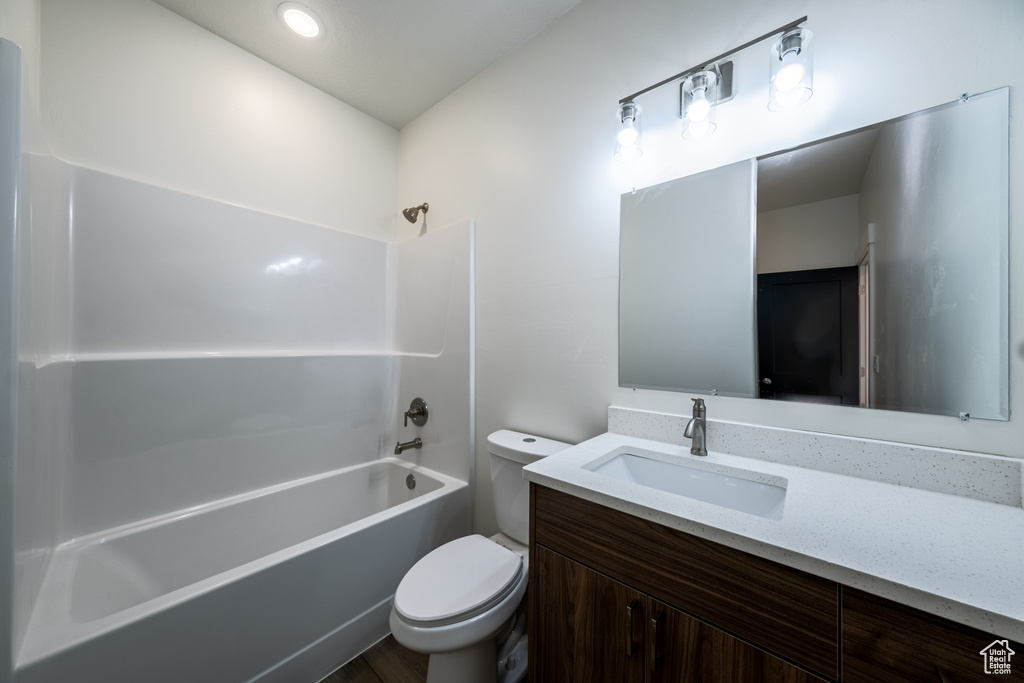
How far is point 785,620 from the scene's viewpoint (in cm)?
63

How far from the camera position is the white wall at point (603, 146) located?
87 centimetres

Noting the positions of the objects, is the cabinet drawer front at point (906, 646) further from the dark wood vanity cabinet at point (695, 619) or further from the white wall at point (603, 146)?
the white wall at point (603, 146)

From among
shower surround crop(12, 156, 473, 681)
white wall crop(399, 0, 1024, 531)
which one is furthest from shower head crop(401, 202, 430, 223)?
shower surround crop(12, 156, 473, 681)

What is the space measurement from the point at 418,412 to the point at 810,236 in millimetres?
1880

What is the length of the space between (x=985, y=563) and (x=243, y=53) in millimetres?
2966

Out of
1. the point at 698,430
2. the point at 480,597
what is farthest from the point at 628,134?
the point at 480,597

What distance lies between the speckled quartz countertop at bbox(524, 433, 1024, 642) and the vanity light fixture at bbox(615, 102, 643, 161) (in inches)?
43.4

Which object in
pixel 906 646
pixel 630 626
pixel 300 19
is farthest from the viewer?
pixel 300 19

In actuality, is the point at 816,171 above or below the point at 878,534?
above

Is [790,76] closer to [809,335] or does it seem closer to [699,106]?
[699,106]

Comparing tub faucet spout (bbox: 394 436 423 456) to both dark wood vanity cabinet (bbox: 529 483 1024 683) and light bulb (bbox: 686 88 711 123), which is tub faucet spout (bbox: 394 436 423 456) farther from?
light bulb (bbox: 686 88 711 123)

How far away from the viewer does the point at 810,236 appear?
3.41 ft

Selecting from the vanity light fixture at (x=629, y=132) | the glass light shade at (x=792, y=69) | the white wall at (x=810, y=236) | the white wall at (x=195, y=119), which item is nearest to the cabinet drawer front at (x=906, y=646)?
the white wall at (x=810, y=236)

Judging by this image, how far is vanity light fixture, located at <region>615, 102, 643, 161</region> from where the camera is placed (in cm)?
130
